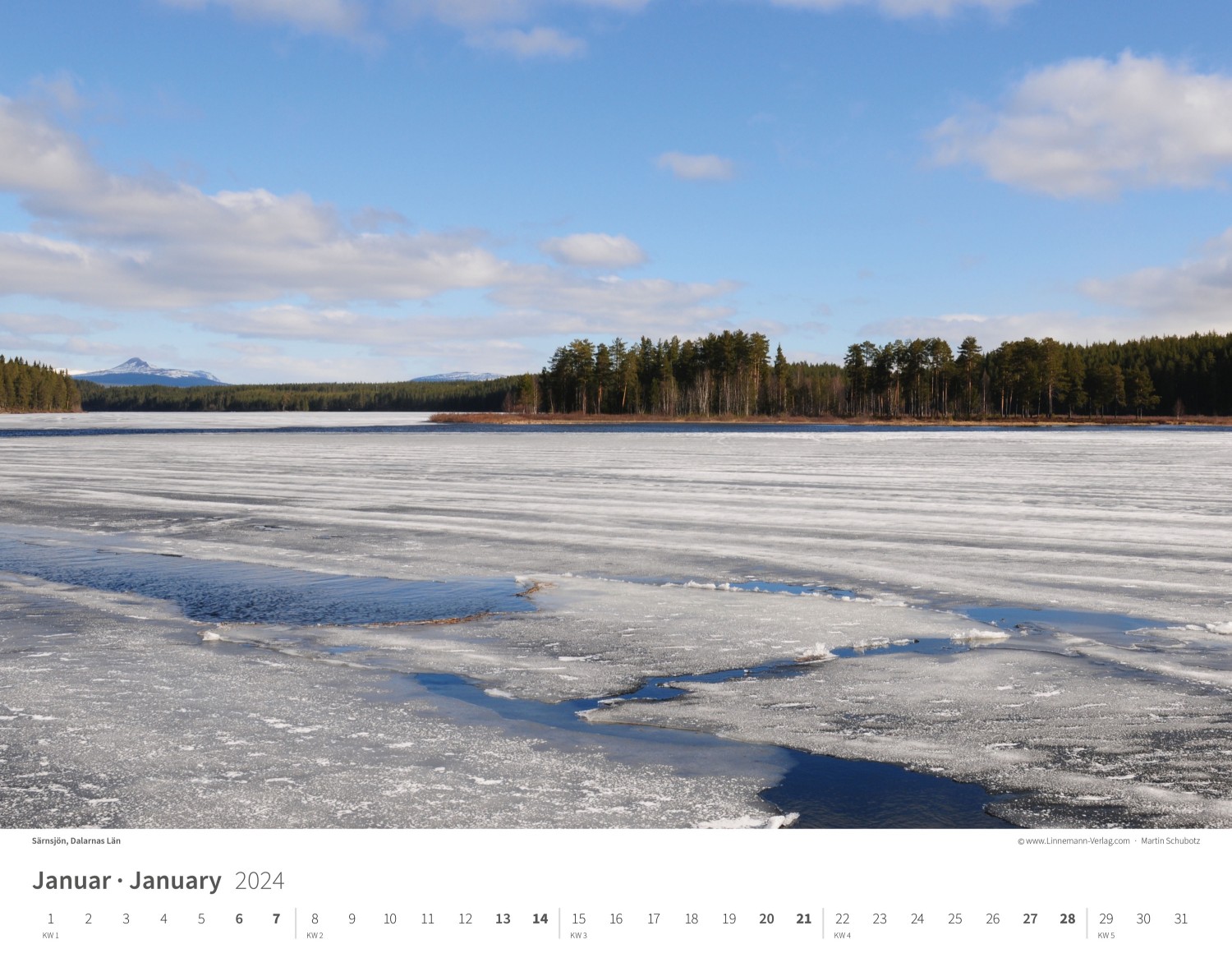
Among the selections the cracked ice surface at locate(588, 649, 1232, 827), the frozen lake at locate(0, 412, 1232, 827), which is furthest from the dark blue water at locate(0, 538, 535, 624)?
the cracked ice surface at locate(588, 649, 1232, 827)

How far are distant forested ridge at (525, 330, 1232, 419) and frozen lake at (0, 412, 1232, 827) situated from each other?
11736cm

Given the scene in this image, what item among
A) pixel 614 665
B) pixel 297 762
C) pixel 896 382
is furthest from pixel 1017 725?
pixel 896 382

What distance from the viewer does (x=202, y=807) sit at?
157 inches

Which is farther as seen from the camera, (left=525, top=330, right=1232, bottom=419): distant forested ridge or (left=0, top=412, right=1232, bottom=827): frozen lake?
(left=525, top=330, right=1232, bottom=419): distant forested ridge

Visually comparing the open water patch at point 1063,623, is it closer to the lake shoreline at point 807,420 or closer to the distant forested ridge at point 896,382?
the lake shoreline at point 807,420

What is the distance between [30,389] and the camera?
18262 centimetres

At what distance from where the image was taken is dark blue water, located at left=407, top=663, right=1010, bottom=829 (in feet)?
13.0

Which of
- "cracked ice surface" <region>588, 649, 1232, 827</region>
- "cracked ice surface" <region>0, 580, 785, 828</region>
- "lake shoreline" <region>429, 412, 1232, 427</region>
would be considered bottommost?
"cracked ice surface" <region>0, 580, 785, 828</region>

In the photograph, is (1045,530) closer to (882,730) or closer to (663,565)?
(663,565)

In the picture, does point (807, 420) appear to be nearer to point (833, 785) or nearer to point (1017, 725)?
point (1017, 725)

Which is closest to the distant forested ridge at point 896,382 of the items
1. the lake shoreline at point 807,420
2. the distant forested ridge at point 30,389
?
the lake shoreline at point 807,420

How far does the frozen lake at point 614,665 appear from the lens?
4.18 m

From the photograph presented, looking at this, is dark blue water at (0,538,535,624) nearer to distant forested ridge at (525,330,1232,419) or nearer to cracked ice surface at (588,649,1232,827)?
cracked ice surface at (588,649,1232,827)

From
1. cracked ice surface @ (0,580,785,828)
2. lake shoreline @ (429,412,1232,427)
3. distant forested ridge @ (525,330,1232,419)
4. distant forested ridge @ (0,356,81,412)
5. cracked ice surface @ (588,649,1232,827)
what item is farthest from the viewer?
distant forested ridge @ (0,356,81,412)
